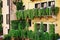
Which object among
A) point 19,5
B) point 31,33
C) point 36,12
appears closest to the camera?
point 36,12

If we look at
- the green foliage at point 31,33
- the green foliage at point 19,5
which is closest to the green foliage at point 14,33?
the green foliage at point 31,33

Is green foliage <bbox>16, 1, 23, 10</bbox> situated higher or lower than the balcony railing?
higher

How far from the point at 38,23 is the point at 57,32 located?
2.50m

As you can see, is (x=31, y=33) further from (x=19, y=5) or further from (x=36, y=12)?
(x=19, y=5)

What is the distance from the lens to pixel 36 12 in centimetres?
1858

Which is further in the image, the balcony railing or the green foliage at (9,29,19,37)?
the green foliage at (9,29,19,37)

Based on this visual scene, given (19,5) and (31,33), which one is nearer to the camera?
(31,33)

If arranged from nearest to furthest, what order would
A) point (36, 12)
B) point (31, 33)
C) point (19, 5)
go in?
point (36, 12), point (31, 33), point (19, 5)

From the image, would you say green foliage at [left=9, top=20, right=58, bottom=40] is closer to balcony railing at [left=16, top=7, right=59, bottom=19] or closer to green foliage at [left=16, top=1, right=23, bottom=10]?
balcony railing at [left=16, top=7, right=59, bottom=19]

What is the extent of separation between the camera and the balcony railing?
17.2 metres

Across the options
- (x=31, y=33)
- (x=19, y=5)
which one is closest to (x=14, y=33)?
(x=31, y=33)

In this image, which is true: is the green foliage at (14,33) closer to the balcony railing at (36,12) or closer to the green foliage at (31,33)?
the green foliage at (31,33)

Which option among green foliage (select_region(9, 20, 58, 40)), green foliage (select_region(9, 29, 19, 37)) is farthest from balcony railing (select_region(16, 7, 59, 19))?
green foliage (select_region(9, 29, 19, 37))

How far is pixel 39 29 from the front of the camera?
18.8 m
